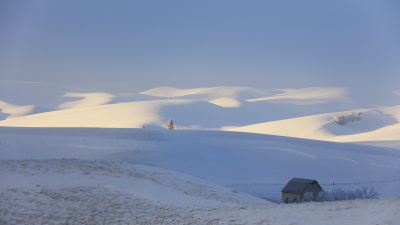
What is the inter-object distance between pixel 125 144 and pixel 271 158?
1210 centimetres

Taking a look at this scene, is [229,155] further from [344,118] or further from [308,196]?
[344,118]

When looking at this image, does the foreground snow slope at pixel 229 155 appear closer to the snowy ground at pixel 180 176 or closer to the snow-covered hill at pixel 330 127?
the snowy ground at pixel 180 176

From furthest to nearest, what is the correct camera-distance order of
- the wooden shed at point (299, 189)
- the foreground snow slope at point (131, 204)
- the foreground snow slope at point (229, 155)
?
the foreground snow slope at point (229, 155) < the wooden shed at point (299, 189) < the foreground snow slope at point (131, 204)

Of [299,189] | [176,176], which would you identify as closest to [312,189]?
[299,189]

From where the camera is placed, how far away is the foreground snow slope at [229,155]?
821 inches

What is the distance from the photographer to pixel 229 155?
2595cm

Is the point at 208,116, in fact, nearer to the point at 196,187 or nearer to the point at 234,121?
the point at 234,121

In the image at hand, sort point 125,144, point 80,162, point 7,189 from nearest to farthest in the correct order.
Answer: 1. point 7,189
2. point 80,162
3. point 125,144

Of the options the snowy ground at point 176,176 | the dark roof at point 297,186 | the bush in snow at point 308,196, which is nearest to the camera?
the snowy ground at point 176,176

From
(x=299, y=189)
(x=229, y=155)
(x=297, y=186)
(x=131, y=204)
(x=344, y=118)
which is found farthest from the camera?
(x=344, y=118)

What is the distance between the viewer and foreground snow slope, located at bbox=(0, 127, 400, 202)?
68.4ft

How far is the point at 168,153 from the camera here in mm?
24562

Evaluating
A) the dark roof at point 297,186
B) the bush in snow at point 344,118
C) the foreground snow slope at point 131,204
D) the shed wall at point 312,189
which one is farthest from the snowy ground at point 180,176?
the bush in snow at point 344,118

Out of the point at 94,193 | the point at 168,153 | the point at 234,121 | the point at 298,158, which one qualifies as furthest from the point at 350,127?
the point at 94,193
